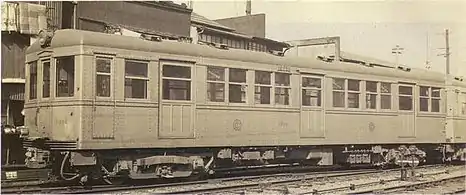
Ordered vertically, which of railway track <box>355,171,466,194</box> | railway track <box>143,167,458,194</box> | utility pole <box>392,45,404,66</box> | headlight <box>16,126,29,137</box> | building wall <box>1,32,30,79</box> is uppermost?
utility pole <box>392,45,404,66</box>

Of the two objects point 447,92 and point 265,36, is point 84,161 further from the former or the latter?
point 447,92

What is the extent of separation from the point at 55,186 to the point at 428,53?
13.2ft

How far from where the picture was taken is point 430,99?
26.0 ft

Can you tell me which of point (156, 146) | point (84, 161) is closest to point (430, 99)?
point (156, 146)

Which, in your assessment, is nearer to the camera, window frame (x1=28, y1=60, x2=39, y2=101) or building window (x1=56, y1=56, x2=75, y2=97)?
building window (x1=56, y1=56, x2=75, y2=97)

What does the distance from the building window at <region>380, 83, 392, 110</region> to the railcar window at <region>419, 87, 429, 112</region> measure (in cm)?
59

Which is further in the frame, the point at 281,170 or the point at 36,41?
the point at 281,170

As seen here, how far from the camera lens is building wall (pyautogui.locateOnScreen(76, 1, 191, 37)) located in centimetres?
523

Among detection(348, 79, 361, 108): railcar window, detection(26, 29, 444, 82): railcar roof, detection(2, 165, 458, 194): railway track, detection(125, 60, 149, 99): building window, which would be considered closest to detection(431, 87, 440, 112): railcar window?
detection(26, 29, 444, 82): railcar roof

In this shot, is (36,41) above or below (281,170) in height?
above

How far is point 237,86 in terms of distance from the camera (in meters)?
6.07

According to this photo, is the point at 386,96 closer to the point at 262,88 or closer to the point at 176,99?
the point at 262,88

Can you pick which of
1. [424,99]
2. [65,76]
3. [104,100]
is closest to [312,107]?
[424,99]

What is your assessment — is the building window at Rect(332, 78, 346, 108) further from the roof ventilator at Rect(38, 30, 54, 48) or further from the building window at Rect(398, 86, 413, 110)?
the roof ventilator at Rect(38, 30, 54, 48)
